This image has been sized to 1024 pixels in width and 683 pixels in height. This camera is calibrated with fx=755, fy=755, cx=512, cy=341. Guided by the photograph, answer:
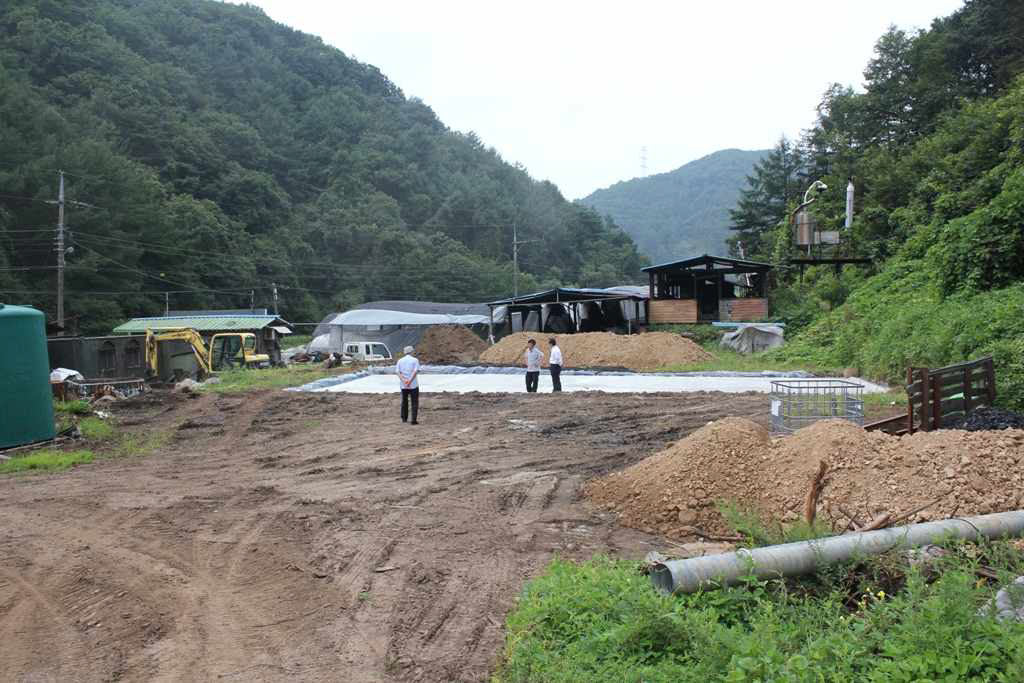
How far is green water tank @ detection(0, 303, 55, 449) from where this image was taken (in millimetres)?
11688

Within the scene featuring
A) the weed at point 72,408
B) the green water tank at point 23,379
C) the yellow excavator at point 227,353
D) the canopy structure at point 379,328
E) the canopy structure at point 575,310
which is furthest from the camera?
the canopy structure at point 379,328

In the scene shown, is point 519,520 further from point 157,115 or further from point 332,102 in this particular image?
point 332,102

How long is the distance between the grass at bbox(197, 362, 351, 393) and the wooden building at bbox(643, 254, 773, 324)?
587 inches

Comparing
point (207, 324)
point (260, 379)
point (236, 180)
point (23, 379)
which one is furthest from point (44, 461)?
point (236, 180)

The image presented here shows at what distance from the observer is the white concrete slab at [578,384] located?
19.5m

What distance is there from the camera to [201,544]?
268 inches

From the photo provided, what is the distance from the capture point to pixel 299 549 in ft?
21.7

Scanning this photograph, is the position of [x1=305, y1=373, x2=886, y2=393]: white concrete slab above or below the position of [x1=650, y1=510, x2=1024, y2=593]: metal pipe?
below

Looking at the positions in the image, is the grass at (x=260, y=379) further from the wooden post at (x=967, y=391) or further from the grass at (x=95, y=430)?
the wooden post at (x=967, y=391)

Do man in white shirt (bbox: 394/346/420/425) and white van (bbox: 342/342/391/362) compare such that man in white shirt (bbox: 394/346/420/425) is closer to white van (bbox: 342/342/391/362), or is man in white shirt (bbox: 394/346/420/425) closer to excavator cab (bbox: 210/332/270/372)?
excavator cab (bbox: 210/332/270/372)

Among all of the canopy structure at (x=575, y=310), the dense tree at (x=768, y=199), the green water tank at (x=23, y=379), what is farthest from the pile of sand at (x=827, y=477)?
the dense tree at (x=768, y=199)

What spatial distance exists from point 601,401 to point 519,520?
9.48m

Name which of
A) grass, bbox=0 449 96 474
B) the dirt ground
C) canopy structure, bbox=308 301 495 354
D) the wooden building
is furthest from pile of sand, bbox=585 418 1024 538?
canopy structure, bbox=308 301 495 354

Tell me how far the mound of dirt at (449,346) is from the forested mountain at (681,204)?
80.2 meters
